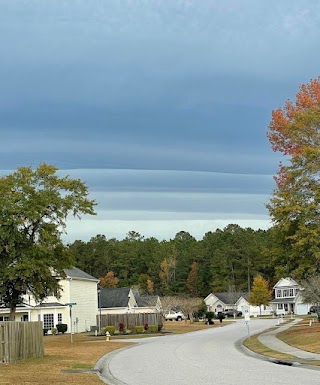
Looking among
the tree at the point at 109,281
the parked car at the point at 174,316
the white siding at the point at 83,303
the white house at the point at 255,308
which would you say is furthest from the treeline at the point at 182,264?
the white siding at the point at 83,303

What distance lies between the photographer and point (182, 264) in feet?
504

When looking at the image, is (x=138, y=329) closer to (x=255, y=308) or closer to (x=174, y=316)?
(x=174, y=316)

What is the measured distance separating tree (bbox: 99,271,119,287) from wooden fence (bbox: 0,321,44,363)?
11020 cm

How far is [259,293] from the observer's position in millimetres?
113312

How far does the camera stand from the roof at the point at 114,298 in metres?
94.5

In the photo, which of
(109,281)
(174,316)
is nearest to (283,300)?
(174,316)

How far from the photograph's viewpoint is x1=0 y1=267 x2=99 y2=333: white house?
69.4 metres

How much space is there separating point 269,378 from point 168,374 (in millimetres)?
3913

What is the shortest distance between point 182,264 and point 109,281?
1811cm

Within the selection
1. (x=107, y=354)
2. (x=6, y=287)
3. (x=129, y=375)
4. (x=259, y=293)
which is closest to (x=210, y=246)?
(x=259, y=293)

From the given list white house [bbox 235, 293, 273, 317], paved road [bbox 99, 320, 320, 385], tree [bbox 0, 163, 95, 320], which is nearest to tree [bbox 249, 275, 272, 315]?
white house [bbox 235, 293, 273, 317]

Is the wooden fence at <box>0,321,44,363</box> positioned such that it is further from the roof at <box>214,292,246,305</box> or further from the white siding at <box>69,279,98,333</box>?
the roof at <box>214,292,246,305</box>

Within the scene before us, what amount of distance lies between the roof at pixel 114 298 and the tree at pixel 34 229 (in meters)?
44.2

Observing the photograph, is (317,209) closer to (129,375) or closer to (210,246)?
(129,375)
